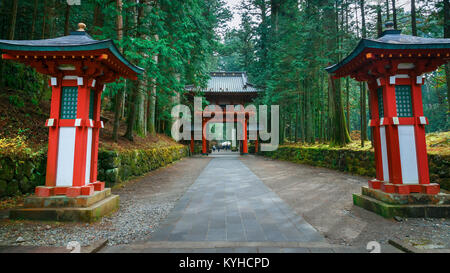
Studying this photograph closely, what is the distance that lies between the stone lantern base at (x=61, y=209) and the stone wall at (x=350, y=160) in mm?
7095

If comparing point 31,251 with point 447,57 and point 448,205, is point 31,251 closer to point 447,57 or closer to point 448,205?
point 448,205

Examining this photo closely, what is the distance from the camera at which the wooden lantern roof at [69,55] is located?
126 inches

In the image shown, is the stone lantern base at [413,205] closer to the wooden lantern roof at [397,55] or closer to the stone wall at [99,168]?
the wooden lantern roof at [397,55]

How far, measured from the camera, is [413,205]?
10.8 feet

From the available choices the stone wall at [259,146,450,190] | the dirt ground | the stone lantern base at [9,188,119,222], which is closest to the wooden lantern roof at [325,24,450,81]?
the stone wall at [259,146,450,190]

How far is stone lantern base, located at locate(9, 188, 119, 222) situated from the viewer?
3.19 m

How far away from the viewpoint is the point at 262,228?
9.71ft

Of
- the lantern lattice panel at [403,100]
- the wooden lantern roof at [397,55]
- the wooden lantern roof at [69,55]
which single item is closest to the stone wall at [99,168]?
the wooden lantern roof at [69,55]

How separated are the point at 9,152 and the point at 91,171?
1.68 m

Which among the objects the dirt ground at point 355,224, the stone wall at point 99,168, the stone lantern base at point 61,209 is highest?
the stone wall at point 99,168

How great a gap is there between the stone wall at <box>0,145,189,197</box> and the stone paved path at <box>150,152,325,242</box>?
2445mm

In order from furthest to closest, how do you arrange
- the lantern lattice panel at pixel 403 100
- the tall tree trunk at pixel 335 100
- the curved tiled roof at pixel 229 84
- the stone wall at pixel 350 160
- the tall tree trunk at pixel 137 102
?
the curved tiled roof at pixel 229 84 → the tall tree trunk at pixel 335 100 → the tall tree trunk at pixel 137 102 → the stone wall at pixel 350 160 → the lantern lattice panel at pixel 403 100
